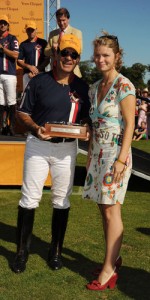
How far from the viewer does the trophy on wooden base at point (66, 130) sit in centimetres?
361

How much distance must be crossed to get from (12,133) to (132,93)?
5282 mm

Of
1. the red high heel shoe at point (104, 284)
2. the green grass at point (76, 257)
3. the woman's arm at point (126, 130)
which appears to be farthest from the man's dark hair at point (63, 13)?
the red high heel shoe at point (104, 284)

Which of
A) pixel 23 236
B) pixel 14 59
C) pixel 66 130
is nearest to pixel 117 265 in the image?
pixel 23 236

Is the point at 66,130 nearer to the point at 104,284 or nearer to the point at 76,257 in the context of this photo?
the point at 104,284

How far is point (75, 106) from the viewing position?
3820 millimetres

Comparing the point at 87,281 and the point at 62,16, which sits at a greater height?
the point at 62,16

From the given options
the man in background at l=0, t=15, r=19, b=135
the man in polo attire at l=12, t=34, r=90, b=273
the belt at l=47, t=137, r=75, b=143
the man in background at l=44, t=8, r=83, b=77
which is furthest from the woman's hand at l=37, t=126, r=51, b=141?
the man in background at l=0, t=15, r=19, b=135

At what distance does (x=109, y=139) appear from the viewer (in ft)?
11.2

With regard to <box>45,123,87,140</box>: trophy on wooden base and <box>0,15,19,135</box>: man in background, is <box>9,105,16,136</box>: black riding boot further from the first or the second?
<box>45,123,87,140</box>: trophy on wooden base

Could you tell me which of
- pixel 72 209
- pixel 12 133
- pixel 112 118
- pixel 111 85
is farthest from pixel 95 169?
pixel 12 133

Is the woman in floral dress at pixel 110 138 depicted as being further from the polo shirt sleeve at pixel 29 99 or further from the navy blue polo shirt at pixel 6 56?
the navy blue polo shirt at pixel 6 56

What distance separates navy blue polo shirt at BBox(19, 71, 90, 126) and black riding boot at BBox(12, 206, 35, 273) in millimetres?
776

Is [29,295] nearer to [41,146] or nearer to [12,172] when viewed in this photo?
[41,146]

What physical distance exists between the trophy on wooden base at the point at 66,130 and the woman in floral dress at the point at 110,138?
0.11 m
